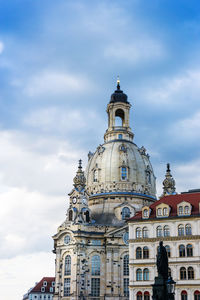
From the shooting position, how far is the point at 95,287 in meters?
80.0

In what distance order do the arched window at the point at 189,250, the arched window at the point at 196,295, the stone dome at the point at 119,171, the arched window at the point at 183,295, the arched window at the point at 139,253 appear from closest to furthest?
the arched window at the point at 196,295 → the arched window at the point at 183,295 → the arched window at the point at 189,250 → the arched window at the point at 139,253 → the stone dome at the point at 119,171

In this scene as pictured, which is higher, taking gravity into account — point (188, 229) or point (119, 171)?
point (119, 171)

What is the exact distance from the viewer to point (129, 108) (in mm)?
104188

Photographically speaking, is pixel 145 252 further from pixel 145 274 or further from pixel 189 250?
pixel 189 250

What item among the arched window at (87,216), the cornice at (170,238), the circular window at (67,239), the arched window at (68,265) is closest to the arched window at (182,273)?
the cornice at (170,238)

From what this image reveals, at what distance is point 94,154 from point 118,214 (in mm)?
17150

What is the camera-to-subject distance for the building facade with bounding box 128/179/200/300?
192 feet

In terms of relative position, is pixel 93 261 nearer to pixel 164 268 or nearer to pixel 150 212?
pixel 150 212

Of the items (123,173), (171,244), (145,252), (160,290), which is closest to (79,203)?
(123,173)

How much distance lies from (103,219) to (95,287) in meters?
13.8

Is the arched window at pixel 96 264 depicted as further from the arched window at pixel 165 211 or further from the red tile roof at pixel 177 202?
the arched window at pixel 165 211

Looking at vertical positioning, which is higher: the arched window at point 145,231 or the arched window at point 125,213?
the arched window at point 125,213

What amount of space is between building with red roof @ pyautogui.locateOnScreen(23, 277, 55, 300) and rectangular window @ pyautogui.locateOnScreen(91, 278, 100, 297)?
112ft

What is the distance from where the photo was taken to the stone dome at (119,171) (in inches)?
3578
